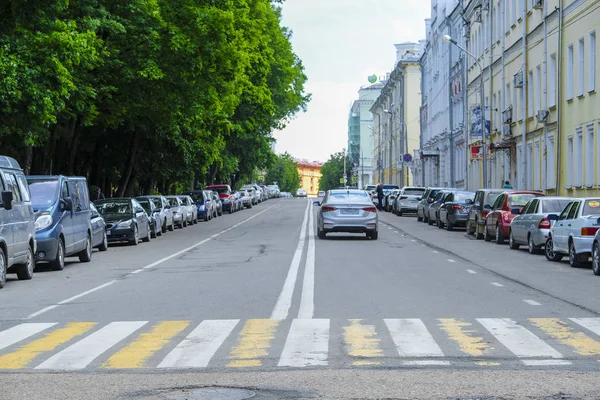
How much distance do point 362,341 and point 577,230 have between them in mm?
12044

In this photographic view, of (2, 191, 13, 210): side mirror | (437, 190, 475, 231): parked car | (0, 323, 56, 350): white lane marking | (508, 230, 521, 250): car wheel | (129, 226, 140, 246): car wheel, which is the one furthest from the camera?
(437, 190, 475, 231): parked car

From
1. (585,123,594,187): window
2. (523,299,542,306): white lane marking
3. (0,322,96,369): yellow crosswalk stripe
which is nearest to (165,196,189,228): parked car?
(585,123,594,187): window

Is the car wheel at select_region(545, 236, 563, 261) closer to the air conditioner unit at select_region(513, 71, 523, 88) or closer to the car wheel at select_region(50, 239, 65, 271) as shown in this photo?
the car wheel at select_region(50, 239, 65, 271)

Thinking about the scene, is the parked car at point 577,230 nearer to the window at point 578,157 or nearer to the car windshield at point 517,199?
the car windshield at point 517,199

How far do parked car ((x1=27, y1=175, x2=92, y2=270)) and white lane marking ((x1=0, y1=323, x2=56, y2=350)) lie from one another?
30.4 ft

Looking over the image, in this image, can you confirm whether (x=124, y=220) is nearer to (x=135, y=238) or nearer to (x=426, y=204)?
(x=135, y=238)

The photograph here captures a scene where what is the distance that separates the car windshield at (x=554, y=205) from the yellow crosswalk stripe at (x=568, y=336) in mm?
14413

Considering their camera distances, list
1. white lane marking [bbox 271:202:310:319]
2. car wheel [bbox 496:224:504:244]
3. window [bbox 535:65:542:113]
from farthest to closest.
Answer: window [bbox 535:65:542:113]
car wheel [bbox 496:224:504:244]
white lane marking [bbox 271:202:310:319]

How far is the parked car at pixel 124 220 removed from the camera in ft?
102

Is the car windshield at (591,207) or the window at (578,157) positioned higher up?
the window at (578,157)

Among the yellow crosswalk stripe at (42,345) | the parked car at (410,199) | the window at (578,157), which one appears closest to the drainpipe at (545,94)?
the window at (578,157)

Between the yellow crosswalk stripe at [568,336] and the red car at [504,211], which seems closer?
the yellow crosswalk stripe at [568,336]

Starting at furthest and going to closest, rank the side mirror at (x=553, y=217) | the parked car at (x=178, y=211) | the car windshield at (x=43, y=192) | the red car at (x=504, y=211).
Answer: the parked car at (x=178, y=211), the red car at (x=504, y=211), the side mirror at (x=553, y=217), the car windshield at (x=43, y=192)

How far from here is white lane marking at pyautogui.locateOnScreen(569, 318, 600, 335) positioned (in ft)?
36.2
